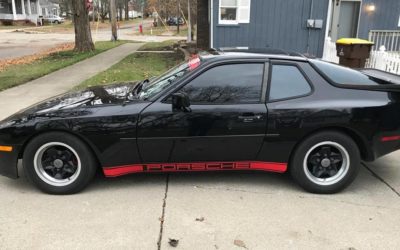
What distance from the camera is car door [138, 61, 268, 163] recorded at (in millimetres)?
3885

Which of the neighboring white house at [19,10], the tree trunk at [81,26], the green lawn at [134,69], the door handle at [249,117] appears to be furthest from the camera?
the neighboring white house at [19,10]

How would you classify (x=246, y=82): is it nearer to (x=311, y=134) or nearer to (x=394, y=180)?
(x=311, y=134)

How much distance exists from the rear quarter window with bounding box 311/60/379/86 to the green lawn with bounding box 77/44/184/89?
20.2ft

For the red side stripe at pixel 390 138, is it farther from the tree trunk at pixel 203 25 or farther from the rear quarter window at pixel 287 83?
A: the tree trunk at pixel 203 25

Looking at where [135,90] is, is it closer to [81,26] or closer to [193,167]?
[193,167]

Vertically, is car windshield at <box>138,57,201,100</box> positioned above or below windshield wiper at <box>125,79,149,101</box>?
above

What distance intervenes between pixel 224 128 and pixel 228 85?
0.45 metres

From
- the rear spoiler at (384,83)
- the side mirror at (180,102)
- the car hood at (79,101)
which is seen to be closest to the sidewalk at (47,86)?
the car hood at (79,101)

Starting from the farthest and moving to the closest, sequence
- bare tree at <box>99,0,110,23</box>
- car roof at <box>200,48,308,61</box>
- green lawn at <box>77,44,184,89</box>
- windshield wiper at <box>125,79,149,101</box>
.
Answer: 1. bare tree at <box>99,0,110,23</box>
2. green lawn at <box>77,44,184,89</box>
3. windshield wiper at <box>125,79,149,101</box>
4. car roof at <box>200,48,308,61</box>

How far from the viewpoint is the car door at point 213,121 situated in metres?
3.88

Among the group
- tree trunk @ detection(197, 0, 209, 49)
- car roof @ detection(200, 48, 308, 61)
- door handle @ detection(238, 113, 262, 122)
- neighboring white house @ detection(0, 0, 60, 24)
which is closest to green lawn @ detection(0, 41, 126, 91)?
tree trunk @ detection(197, 0, 209, 49)

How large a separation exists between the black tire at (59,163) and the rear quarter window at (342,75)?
98.7 inches

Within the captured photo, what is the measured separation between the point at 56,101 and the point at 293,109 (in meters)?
2.51

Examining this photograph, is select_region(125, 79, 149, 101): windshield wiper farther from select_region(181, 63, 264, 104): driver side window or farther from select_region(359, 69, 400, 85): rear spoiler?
select_region(359, 69, 400, 85): rear spoiler
